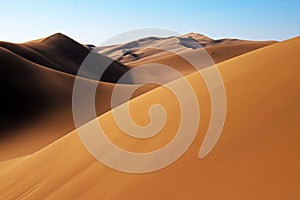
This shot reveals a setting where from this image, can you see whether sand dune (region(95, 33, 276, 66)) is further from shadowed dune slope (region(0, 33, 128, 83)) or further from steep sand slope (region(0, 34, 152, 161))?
steep sand slope (region(0, 34, 152, 161))

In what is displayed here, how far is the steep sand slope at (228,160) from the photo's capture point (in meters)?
3.65

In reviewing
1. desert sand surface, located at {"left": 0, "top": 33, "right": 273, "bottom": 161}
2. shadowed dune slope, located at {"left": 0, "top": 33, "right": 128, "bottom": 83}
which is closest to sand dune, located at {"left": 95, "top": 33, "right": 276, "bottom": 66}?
shadowed dune slope, located at {"left": 0, "top": 33, "right": 128, "bottom": 83}

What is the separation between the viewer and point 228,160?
4.20m

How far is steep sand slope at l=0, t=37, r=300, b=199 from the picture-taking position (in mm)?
3648

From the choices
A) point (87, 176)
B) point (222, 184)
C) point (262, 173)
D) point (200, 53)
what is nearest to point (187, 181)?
point (222, 184)

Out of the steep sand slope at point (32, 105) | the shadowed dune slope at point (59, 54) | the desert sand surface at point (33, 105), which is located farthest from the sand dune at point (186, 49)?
the steep sand slope at point (32, 105)

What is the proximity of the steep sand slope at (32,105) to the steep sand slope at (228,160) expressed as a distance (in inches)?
284

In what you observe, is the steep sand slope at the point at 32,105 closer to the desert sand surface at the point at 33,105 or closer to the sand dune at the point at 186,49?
the desert sand surface at the point at 33,105

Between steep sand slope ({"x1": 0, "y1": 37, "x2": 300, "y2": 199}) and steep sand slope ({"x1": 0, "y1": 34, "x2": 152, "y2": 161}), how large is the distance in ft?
23.6

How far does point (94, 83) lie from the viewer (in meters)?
26.2

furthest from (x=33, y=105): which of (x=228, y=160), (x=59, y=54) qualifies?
(x=59, y=54)

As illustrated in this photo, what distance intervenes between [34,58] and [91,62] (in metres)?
11.5

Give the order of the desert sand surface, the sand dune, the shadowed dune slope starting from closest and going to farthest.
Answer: the desert sand surface < the shadowed dune slope < the sand dune

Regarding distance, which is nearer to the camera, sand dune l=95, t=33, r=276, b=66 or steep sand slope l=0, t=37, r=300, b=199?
steep sand slope l=0, t=37, r=300, b=199
